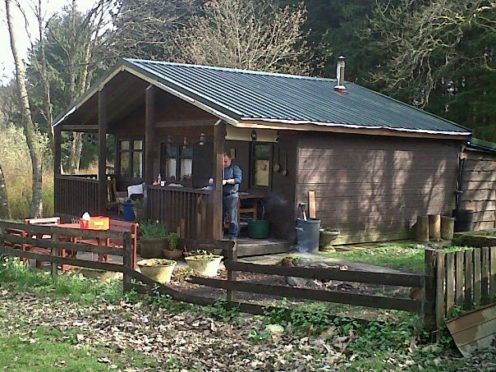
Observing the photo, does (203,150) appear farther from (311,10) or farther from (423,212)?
(311,10)

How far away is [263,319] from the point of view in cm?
738

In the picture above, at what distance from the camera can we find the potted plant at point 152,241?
12.4 meters

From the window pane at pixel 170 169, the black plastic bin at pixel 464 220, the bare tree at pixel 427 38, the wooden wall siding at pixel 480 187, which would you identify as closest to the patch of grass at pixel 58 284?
the window pane at pixel 170 169

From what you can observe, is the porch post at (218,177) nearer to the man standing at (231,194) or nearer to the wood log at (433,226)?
the man standing at (231,194)

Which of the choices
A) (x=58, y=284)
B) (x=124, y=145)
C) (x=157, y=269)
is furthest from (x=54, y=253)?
(x=124, y=145)

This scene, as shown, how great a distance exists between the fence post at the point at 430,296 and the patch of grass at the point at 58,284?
4.12 metres

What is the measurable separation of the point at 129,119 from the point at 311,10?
15.2 m

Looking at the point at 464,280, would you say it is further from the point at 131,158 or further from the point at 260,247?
the point at 131,158

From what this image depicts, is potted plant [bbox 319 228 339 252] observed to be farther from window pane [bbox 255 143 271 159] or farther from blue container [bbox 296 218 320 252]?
window pane [bbox 255 143 271 159]

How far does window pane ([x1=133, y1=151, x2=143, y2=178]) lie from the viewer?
59.5 ft

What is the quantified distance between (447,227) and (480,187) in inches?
78.3

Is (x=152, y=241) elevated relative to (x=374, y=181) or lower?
lower

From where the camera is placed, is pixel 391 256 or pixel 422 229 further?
pixel 422 229

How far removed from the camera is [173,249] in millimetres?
12438
